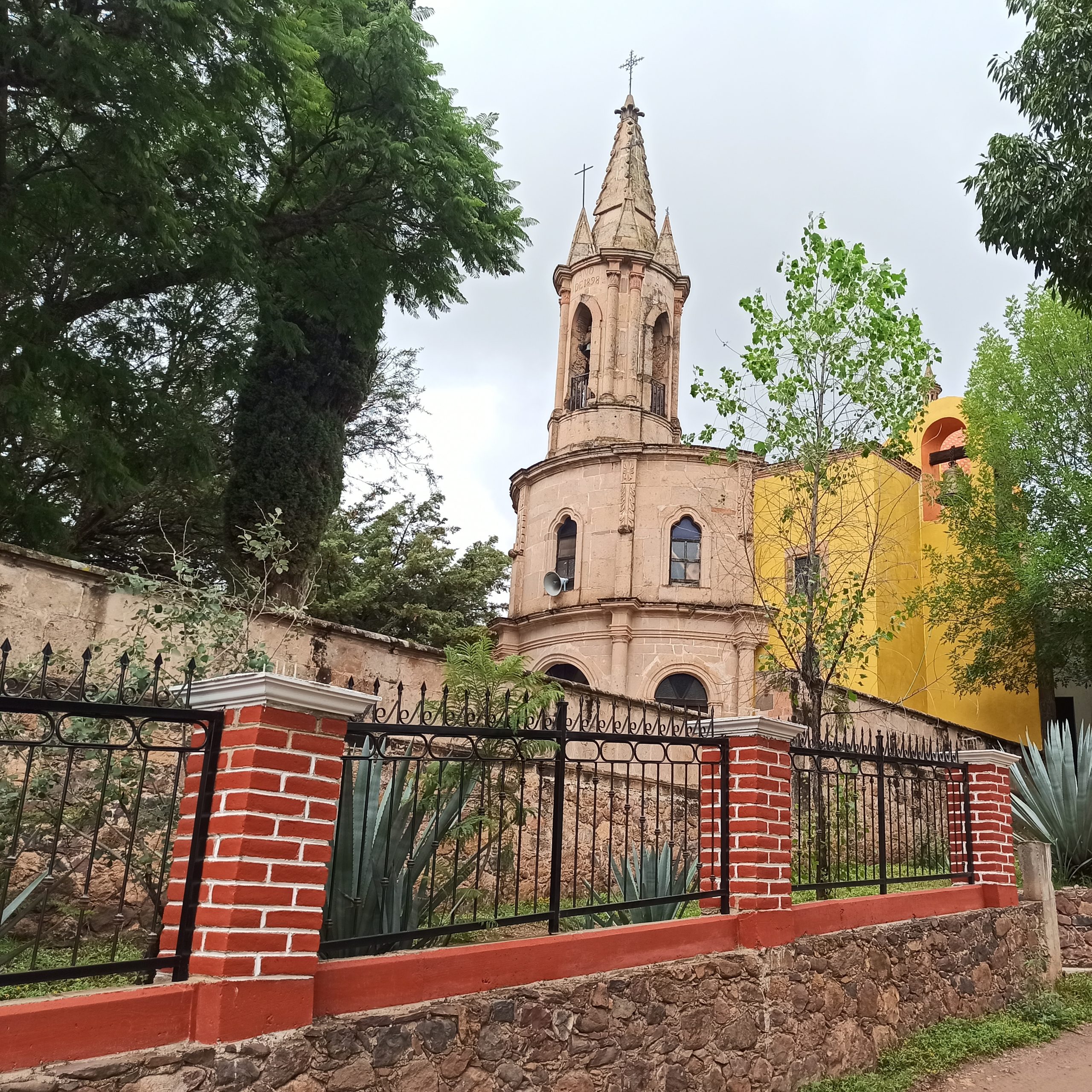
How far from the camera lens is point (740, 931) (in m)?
6.05

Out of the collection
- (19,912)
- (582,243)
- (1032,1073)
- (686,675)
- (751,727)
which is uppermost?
(582,243)

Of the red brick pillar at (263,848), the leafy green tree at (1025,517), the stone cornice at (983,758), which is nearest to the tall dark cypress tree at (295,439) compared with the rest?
the stone cornice at (983,758)

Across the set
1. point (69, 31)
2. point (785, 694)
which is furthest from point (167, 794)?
point (785, 694)

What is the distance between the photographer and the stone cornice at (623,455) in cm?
2317

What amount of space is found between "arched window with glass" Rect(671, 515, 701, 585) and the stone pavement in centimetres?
1545

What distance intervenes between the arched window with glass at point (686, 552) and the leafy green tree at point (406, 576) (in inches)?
200

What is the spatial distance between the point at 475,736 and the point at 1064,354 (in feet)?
65.2

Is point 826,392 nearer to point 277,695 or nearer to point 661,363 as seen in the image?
point 277,695

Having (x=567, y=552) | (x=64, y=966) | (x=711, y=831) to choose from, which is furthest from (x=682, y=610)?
(x=64, y=966)

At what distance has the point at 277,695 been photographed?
383 centimetres

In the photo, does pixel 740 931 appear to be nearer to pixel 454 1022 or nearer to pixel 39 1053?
pixel 454 1022

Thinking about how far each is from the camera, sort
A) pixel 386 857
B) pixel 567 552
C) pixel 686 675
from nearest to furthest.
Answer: pixel 386 857 → pixel 686 675 → pixel 567 552

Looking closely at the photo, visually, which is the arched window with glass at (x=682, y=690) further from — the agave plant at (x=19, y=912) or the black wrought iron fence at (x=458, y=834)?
the agave plant at (x=19, y=912)

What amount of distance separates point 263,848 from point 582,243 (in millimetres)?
26505
